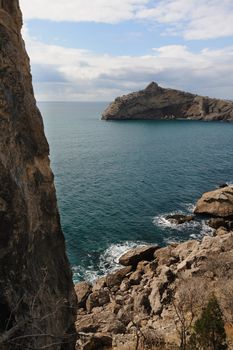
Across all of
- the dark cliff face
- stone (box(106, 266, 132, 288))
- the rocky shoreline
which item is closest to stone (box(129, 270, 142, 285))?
the rocky shoreline

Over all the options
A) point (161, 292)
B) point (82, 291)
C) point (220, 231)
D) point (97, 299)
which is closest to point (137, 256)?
point (82, 291)

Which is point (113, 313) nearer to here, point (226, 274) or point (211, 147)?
point (226, 274)

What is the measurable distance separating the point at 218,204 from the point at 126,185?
22513mm

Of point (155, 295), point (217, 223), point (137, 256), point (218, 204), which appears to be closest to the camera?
point (155, 295)

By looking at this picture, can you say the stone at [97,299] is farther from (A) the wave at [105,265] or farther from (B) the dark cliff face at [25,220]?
(B) the dark cliff face at [25,220]

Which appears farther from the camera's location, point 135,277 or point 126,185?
point 126,185

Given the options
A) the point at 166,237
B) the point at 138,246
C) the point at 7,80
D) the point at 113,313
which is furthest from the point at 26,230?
the point at 166,237

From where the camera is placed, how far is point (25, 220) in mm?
17547

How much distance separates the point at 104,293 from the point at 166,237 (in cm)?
1815

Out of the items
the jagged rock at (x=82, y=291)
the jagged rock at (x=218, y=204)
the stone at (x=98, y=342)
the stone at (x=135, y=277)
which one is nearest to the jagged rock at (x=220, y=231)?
the jagged rock at (x=218, y=204)

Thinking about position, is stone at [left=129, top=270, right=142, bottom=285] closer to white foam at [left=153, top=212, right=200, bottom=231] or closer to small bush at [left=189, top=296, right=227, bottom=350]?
white foam at [left=153, top=212, right=200, bottom=231]

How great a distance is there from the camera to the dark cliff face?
15.5m

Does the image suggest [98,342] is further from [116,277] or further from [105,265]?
[105,265]

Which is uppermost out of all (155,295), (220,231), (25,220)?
(25,220)
